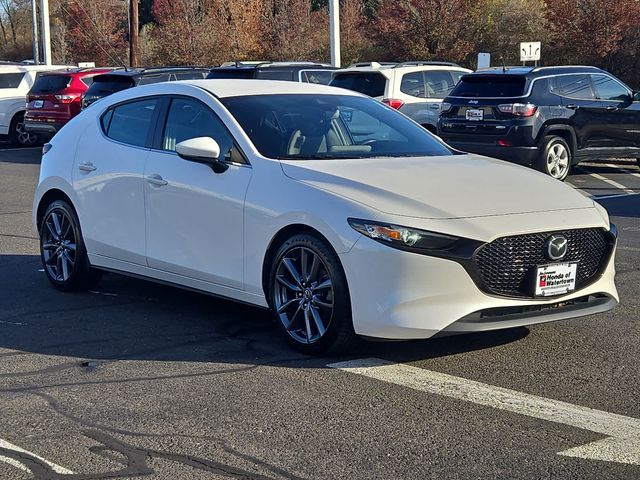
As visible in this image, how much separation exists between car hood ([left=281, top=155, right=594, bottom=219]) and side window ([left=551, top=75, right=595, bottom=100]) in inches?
389

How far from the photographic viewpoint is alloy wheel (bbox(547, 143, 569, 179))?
16.0 m

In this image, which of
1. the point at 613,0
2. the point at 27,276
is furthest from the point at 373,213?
the point at 613,0

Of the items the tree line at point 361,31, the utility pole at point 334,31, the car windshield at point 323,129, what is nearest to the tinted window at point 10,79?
the utility pole at point 334,31

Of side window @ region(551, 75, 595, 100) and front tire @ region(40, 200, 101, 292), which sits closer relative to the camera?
front tire @ region(40, 200, 101, 292)

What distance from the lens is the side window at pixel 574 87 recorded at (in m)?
16.3

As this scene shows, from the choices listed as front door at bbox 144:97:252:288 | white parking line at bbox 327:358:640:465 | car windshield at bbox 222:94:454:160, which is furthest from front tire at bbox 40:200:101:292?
white parking line at bbox 327:358:640:465

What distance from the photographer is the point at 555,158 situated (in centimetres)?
1619

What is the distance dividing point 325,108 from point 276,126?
0.48 metres

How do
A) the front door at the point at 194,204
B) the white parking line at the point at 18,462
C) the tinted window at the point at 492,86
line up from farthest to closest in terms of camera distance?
the tinted window at the point at 492,86 < the front door at the point at 194,204 < the white parking line at the point at 18,462

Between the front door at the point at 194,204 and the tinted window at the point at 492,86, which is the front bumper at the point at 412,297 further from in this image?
the tinted window at the point at 492,86

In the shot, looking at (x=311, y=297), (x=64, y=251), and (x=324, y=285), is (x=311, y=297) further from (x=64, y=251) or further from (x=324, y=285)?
(x=64, y=251)

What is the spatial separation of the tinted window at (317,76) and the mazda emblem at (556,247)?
1474cm

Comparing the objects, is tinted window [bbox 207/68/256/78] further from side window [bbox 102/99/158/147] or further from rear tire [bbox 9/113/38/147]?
side window [bbox 102/99/158/147]

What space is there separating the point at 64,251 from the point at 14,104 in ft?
58.0
